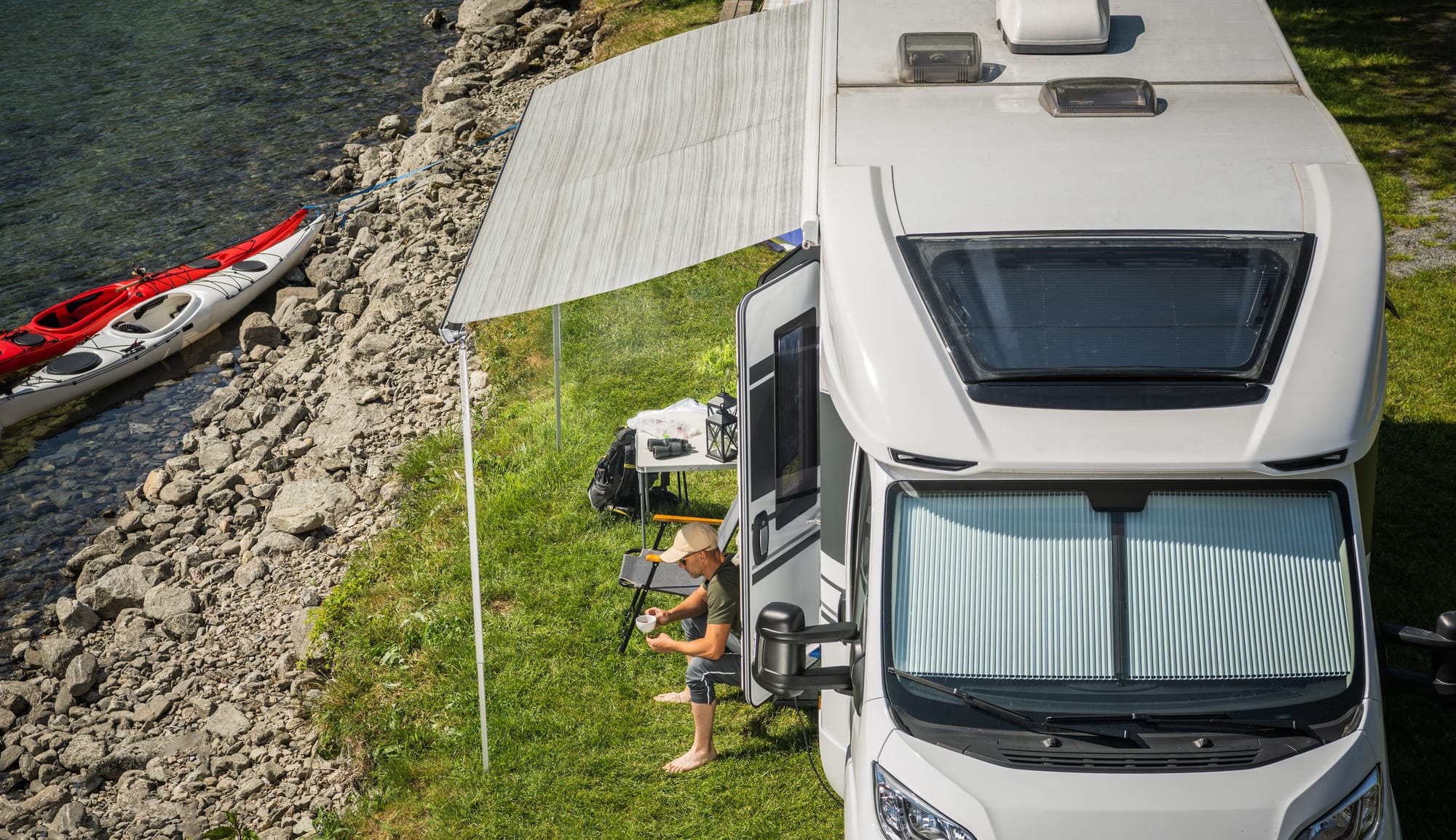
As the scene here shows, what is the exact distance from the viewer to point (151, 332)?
49.9 ft

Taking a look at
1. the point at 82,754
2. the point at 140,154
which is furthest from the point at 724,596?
the point at 140,154

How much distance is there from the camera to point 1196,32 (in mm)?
6191

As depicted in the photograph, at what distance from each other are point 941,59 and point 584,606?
14.3 ft

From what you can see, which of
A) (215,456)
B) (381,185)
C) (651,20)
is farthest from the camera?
(651,20)

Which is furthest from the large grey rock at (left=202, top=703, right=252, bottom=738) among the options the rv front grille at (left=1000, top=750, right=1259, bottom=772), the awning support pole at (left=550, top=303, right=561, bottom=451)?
the rv front grille at (left=1000, top=750, right=1259, bottom=772)

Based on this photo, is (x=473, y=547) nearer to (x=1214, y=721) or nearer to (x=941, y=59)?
(x=941, y=59)

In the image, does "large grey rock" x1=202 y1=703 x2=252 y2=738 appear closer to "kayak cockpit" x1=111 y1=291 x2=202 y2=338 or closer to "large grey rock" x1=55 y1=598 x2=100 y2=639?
"large grey rock" x1=55 y1=598 x2=100 y2=639

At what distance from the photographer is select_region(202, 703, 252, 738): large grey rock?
8.36 meters

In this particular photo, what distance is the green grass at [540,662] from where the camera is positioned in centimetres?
652

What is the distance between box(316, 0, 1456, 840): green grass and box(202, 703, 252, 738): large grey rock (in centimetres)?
78

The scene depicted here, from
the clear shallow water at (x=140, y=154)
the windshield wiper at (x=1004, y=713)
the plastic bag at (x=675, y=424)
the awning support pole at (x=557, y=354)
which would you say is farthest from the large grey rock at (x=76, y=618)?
the windshield wiper at (x=1004, y=713)

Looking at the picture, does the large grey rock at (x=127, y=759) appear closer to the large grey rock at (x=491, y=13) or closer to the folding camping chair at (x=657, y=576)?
the folding camping chair at (x=657, y=576)

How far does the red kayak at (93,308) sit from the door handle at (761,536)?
12.7 metres

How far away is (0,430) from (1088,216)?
14238mm
